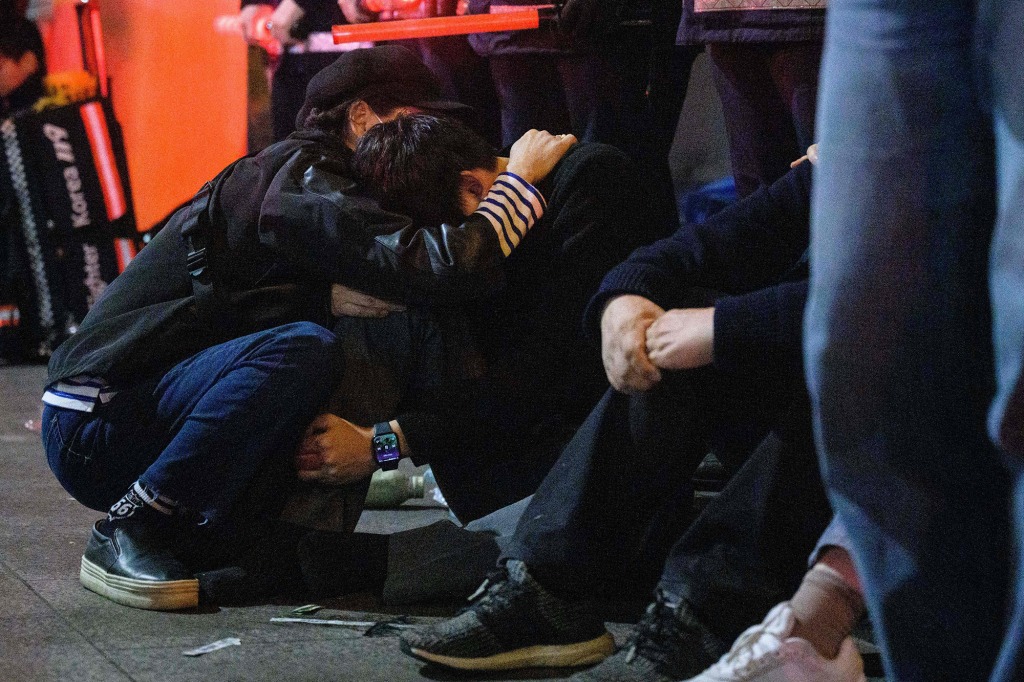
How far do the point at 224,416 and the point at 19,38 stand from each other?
3.28 metres

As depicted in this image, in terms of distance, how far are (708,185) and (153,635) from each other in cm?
266

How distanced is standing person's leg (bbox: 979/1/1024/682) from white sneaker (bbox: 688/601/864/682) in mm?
411

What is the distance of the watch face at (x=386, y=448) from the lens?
230 centimetres

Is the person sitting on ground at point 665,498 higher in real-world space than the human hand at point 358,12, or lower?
lower

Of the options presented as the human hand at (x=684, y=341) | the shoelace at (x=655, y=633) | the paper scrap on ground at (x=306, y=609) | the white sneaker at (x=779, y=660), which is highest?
the human hand at (x=684, y=341)

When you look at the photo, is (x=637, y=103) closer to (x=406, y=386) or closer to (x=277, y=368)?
(x=406, y=386)

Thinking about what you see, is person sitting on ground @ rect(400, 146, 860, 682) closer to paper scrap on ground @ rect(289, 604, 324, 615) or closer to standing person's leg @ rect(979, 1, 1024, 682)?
paper scrap on ground @ rect(289, 604, 324, 615)

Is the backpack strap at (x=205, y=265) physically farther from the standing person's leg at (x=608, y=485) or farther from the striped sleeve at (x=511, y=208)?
the standing person's leg at (x=608, y=485)

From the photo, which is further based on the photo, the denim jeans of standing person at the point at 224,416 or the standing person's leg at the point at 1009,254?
the denim jeans of standing person at the point at 224,416

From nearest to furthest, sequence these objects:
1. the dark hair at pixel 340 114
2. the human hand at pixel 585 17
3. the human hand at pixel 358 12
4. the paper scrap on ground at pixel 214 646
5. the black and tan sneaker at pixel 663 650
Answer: the black and tan sneaker at pixel 663 650 → the paper scrap on ground at pixel 214 646 → the dark hair at pixel 340 114 → the human hand at pixel 585 17 → the human hand at pixel 358 12

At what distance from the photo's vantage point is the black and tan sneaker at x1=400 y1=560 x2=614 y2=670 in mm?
1804

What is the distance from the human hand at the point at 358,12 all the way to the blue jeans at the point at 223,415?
64.4 inches

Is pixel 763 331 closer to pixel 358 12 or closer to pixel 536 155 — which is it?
pixel 536 155

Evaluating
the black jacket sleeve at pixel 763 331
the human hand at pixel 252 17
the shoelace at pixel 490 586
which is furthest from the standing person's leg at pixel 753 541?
the human hand at pixel 252 17
